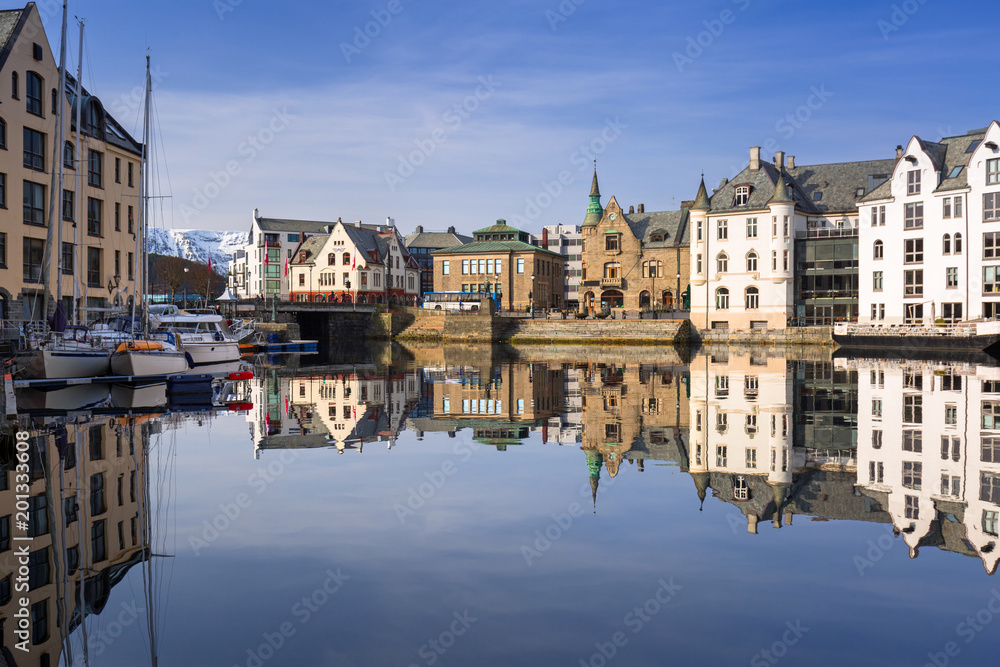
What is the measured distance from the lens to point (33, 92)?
41.6m

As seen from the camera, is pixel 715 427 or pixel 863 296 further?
pixel 863 296

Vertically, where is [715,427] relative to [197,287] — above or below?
below

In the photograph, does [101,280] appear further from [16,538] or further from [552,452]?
[16,538]

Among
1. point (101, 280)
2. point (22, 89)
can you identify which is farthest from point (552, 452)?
point (101, 280)

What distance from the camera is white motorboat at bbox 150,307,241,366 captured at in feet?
141

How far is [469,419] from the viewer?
23219mm

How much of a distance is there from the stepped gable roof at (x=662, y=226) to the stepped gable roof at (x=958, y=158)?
27.1 metres

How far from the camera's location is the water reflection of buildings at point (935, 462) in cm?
1024

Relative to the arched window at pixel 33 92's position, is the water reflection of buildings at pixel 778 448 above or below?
below

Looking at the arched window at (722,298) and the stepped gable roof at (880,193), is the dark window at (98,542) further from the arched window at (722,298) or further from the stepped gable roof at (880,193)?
the arched window at (722,298)

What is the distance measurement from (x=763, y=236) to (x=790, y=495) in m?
62.6

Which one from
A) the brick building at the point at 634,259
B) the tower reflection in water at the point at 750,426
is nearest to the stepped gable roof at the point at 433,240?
the brick building at the point at 634,259

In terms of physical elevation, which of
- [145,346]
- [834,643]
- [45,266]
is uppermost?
[45,266]

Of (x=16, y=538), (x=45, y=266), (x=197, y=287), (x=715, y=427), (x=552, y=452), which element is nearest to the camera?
(x=16, y=538)
